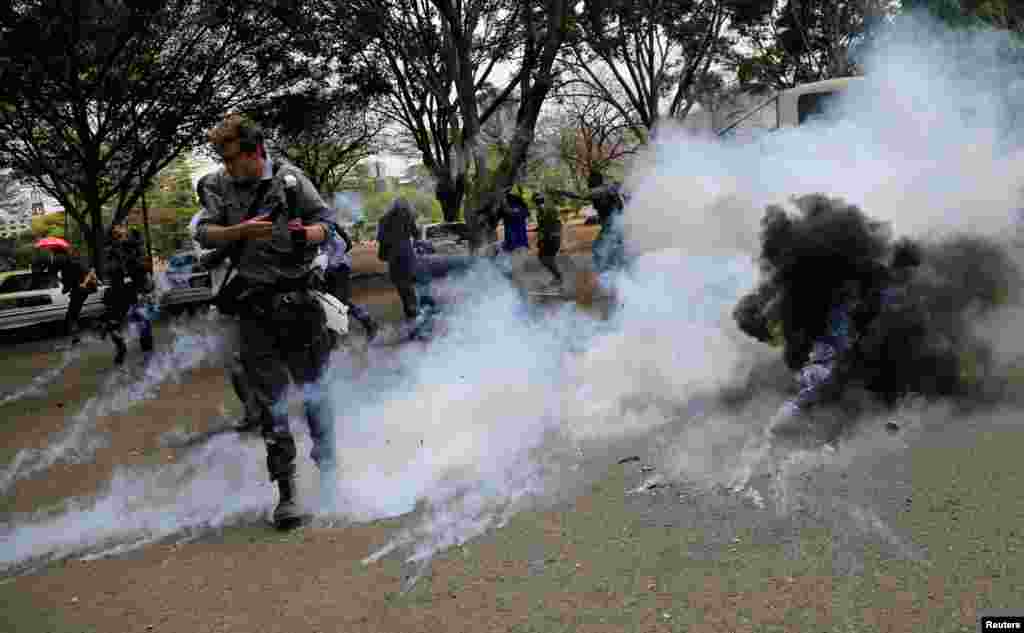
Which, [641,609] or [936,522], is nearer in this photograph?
[641,609]

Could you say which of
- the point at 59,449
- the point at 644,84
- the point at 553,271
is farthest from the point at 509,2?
the point at 59,449

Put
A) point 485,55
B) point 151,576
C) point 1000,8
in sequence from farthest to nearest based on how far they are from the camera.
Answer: point 485,55 < point 1000,8 < point 151,576

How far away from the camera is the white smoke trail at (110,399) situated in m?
5.53

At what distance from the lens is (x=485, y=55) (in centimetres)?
1958

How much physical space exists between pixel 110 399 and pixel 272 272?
15.5 ft

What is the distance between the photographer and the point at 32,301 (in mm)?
15547

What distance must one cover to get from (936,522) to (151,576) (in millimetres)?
3230

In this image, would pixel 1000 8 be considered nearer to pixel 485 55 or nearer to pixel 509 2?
pixel 509 2

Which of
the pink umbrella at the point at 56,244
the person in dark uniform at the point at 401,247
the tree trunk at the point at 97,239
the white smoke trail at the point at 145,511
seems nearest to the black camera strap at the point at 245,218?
Answer: the white smoke trail at the point at 145,511

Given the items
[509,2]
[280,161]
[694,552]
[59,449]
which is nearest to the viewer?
[694,552]

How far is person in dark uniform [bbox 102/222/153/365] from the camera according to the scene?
29.7 feet

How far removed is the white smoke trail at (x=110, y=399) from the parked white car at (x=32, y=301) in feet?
16.5

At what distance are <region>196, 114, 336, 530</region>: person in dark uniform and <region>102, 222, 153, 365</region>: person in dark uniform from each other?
5.89m

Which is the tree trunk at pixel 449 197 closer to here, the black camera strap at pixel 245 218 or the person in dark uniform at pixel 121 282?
the person in dark uniform at pixel 121 282
